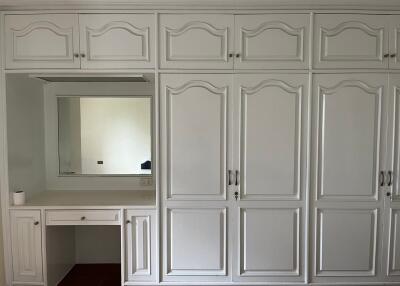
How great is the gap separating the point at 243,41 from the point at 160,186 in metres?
1.28

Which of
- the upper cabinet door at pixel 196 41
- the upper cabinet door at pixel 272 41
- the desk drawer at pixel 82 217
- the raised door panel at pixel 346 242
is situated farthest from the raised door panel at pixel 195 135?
the raised door panel at pixel 346 242

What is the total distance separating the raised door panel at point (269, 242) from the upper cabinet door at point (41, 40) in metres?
1.83

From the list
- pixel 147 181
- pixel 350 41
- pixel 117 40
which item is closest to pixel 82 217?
pixel 147 181

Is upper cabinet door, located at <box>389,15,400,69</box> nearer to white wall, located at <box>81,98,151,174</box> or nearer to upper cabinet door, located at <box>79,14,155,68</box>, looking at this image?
upper cabinet door, located at <box>79,14,155,68</box>

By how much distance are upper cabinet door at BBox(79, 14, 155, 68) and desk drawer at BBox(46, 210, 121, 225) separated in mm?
1130

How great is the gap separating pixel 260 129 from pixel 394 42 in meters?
1.20

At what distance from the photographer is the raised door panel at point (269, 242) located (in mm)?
2633

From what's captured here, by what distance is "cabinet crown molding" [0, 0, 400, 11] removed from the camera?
2.48 metres

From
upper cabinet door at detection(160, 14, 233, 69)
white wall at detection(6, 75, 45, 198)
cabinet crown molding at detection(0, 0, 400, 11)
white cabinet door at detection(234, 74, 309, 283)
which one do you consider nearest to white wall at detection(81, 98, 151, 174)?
white wall at detection(6, 75, 45, 198)

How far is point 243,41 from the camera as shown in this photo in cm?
255

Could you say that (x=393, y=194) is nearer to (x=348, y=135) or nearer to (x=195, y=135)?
(x=348, y=135)

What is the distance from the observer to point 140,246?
2670mm

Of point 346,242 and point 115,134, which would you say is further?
point 115,134

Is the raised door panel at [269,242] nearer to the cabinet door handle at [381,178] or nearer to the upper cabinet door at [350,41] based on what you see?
the cabinet door handle at [381,178]
